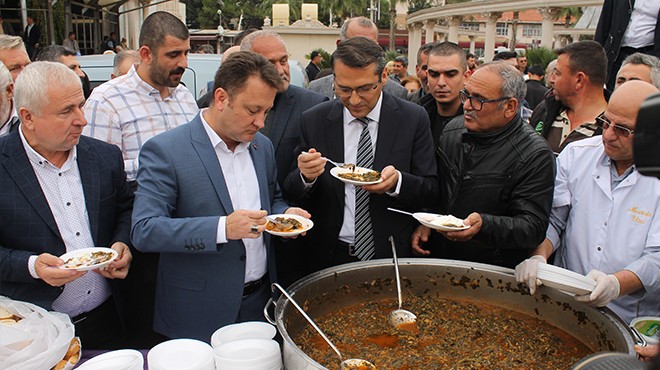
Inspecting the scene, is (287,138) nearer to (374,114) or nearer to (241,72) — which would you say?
(374,114)

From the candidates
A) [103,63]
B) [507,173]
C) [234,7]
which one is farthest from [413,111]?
[234,7]

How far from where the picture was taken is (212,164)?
210 cm

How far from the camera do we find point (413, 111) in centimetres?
266

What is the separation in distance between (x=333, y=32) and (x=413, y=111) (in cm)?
2060

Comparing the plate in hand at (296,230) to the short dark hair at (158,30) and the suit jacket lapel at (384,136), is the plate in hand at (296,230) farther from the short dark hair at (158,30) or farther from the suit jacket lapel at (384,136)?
the short dark hair at (158,30)

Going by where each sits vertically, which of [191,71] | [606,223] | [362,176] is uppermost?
[191,71]

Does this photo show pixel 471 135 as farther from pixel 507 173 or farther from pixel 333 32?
pixel 333 32

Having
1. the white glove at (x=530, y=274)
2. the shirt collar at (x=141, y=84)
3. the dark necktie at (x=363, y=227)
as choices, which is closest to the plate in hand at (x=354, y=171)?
the dark necktie at (x=363, y=227)

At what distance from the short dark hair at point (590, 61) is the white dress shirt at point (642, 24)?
0.82m

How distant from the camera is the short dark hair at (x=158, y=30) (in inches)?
130

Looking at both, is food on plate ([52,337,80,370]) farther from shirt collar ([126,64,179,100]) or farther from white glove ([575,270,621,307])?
shirt collar ([126,64,179,100])

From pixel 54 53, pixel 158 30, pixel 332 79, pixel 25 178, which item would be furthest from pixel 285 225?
pixel 54 53

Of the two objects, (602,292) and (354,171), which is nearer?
(602,292)

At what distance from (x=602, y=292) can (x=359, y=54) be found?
4.66 ft
